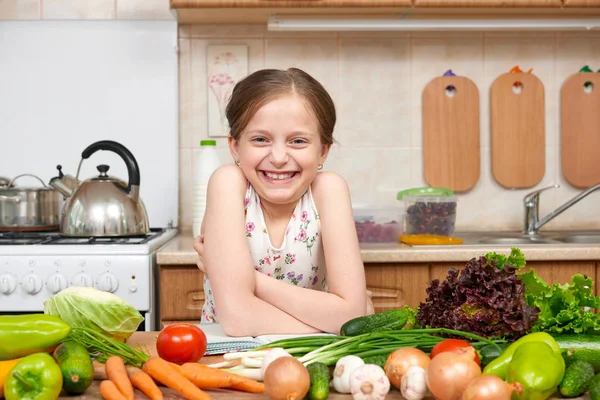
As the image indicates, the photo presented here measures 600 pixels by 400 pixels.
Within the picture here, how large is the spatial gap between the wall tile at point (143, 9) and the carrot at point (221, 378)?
2.02 m

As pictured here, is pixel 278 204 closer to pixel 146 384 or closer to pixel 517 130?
pixel 146 384

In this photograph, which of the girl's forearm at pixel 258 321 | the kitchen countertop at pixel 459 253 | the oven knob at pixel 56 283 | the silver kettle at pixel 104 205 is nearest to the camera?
the girl's forearm at pixel 258 321

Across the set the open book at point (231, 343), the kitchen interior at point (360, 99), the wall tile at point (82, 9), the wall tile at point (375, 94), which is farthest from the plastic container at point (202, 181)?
the open book at point (231, 343)

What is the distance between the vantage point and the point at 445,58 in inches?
108

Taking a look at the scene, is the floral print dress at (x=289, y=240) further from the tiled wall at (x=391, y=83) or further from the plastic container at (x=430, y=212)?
the tiled wall at (x=391, y=83)

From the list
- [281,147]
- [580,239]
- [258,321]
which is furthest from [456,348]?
[580,239]

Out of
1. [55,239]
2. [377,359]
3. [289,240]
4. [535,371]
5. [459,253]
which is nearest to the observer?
[535,371]

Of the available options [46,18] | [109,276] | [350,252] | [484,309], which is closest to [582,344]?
[484,309]

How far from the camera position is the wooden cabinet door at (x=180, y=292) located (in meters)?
2.09

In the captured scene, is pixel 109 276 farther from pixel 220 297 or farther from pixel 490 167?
pixel 490 167

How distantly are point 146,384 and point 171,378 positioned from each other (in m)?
0.03

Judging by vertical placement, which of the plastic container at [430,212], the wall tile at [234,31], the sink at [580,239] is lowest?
the sink at [580,239]

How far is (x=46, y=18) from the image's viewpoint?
8.84 ft

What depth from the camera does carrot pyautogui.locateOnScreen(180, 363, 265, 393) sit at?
90 centimetres
